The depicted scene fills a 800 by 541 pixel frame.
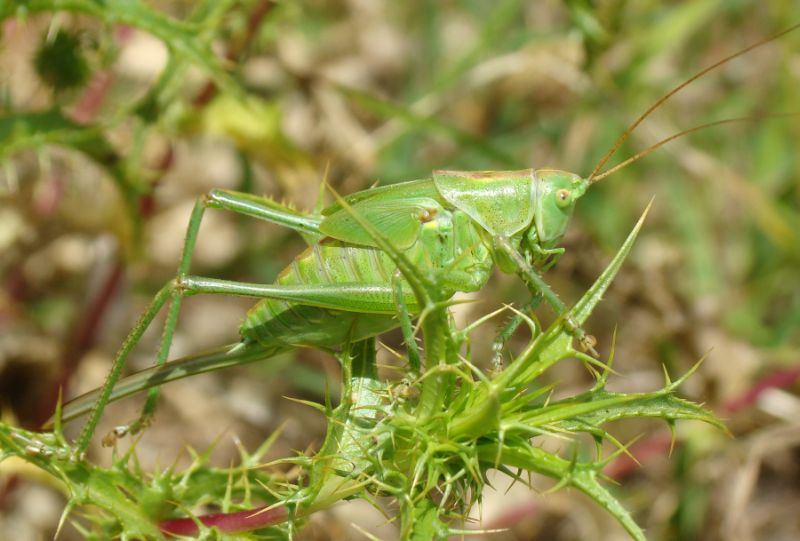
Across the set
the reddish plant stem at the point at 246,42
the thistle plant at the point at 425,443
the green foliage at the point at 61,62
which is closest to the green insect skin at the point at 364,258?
the thistle plant at the point at 425,443

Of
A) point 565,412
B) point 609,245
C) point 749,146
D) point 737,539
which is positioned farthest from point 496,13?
point 565,412

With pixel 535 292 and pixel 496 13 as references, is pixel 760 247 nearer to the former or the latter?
pixel 496 13

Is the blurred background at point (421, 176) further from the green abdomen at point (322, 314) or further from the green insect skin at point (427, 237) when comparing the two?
the green abdomen at point (322, 314)

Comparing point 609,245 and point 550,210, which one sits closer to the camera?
point 550,210

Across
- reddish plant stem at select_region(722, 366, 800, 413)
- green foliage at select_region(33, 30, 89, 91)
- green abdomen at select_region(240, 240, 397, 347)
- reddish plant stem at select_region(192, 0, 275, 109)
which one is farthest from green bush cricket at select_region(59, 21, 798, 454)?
reddish plant stem at select_region(722, 366, 800, 413)

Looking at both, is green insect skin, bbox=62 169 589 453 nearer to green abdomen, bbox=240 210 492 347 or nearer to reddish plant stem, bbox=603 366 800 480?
green abdomen, bbox=240 210 492 347

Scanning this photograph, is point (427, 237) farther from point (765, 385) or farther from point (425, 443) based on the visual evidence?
point (765, 385)

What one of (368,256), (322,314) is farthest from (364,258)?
(322,314)
